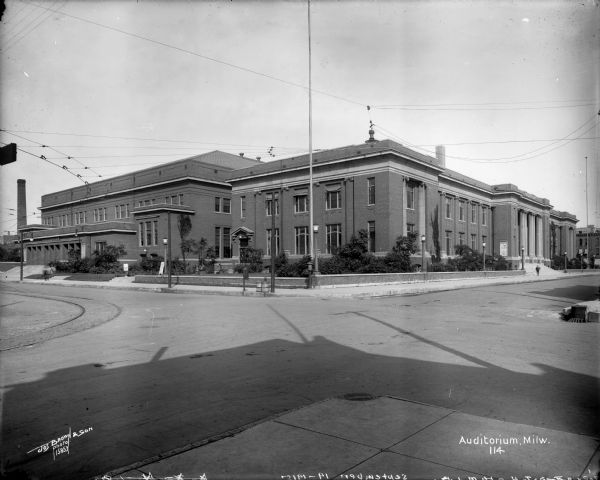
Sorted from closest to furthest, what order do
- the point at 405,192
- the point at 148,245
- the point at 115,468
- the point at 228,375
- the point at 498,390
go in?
the point at 115,468 → the point at 498,390 → the point at 228,375 → the point at 405,192 → the point at 148,245

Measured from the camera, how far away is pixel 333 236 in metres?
49.9

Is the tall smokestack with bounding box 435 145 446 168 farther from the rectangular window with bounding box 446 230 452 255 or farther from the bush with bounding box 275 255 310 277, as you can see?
the bush with bounding box 275 255 310 277

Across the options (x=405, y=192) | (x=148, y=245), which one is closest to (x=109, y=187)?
(x=148, y=245)

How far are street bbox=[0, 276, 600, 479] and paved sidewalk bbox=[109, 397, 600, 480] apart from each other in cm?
38

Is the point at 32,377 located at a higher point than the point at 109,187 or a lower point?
lower

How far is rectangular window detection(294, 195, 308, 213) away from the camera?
5266 centimetres

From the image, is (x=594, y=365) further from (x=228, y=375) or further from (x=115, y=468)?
(x=115, y=468)

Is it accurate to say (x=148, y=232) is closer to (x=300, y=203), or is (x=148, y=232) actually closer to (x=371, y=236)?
(x=300, y=203)

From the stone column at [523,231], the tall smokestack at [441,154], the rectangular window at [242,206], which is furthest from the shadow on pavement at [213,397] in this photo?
the stone column at [523,231]

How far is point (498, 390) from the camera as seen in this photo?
6547mm

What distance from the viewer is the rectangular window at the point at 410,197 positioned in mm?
49284

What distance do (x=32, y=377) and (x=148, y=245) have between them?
51.5 m

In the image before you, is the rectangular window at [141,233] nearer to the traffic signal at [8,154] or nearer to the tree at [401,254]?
the tree at [401,254]

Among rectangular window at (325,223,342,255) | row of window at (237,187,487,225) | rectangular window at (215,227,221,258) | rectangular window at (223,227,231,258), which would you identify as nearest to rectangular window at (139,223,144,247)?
rectangular window at (215,227,221,258)
